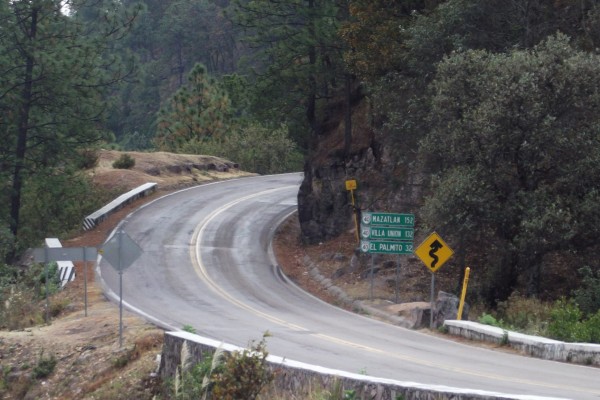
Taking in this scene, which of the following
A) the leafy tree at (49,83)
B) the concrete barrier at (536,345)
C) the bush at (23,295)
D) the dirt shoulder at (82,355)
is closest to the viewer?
the concrete barrier at (536,345)

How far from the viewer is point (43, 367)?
1958 cm

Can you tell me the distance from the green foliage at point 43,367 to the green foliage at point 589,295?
11.8 m

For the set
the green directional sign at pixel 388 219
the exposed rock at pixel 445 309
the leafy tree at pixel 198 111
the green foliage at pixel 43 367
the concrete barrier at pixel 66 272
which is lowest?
the green foliage at pixel 43 367

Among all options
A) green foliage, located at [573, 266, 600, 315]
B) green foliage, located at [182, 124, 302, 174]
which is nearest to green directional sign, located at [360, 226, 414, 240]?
green foliage, located at [573, 266, 600, 315]

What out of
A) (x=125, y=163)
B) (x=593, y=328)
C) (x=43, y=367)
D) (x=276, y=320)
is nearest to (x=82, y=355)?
(x=43, y=367)

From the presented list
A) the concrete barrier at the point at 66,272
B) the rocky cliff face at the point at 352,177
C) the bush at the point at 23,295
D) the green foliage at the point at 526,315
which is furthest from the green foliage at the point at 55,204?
the green foliage at the point at 526,315

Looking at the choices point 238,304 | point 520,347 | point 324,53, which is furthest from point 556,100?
point 324,53

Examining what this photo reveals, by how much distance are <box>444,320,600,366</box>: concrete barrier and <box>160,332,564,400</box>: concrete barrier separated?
20.1ft

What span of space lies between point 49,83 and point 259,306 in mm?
15648

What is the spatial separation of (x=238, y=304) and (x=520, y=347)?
977 centimetres

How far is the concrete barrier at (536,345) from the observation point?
54.0 ft

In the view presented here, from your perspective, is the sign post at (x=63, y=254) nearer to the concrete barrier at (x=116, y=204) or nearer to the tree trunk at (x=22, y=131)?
the tree trunk at (x=22, y=131)

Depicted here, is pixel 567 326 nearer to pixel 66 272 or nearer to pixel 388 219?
pixel 388 219

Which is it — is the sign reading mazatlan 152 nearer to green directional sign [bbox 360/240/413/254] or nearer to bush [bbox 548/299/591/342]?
green directional sign [bbox 360/240/413/254]
